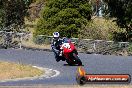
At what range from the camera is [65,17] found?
132 ft

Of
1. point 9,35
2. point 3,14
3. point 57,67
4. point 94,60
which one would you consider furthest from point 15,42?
point 57,67

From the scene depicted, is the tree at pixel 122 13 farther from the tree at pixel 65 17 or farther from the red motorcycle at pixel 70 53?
the red motorcycle at pixel 70 53

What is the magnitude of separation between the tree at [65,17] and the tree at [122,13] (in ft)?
14.0

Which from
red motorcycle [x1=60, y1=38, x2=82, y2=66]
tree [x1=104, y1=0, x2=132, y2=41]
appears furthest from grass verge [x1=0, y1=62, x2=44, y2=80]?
tree [x1=104, y1=0, x2=132, y2=41]

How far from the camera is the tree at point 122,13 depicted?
114ft

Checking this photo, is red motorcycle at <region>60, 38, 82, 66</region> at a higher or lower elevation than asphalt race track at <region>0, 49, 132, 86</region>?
higher

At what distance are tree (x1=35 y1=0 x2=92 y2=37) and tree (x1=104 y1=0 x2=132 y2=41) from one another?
14.0 feet

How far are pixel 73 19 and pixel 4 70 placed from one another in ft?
63.6

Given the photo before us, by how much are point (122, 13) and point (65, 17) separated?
244 inches

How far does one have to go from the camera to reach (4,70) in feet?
69.7

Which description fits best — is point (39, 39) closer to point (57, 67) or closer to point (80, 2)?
point (80, 2)

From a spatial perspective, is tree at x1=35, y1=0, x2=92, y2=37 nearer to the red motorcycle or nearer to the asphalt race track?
the asphalt race track

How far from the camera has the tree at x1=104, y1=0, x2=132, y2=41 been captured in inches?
1363

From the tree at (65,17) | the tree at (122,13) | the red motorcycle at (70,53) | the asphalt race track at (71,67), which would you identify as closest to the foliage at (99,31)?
the tree at (122,13)
